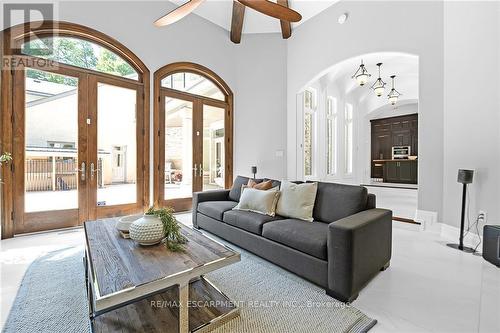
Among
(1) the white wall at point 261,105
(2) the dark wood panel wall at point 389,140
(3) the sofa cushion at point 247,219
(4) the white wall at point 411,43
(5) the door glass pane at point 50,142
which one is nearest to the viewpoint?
(3) the sofa cushion at point 247,219

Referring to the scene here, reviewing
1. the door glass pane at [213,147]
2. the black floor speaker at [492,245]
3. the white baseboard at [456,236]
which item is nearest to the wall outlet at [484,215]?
the white baseboard at [456,236]

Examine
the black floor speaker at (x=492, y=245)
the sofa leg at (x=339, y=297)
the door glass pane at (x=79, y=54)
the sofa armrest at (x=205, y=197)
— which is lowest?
the sofa leg at (x=339, y=297)

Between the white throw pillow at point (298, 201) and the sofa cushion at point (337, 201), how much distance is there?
81 millimetres

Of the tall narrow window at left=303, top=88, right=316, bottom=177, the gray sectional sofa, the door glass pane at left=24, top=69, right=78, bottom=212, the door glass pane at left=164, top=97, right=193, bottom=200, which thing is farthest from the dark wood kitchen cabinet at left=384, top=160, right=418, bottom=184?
the door glass pane at left=24, top=69, right=78, bottom=212

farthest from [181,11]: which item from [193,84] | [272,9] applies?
[193,84]

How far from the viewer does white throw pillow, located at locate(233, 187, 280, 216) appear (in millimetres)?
2809

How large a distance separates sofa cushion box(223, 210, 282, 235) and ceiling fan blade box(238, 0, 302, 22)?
96.9 inches

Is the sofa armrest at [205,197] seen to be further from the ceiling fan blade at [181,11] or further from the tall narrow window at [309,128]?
the tall narrow window at [309,128]

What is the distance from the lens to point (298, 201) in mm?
2652

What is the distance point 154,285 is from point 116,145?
3558 mm

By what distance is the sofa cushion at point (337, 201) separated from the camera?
2383 mm

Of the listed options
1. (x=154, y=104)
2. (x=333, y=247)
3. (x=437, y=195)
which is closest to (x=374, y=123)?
(x=437, y=195)

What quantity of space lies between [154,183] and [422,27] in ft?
17.1

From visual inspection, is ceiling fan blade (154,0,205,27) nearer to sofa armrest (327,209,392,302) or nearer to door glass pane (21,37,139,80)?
door glass pane (21,37,139,80)
